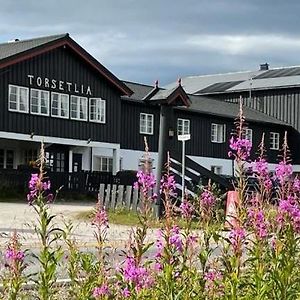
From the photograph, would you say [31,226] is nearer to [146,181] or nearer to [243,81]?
[146,181]

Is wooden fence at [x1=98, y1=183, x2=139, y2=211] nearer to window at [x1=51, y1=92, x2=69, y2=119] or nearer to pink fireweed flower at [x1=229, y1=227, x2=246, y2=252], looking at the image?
window at [x1=51, y1=92, x2=69, y2=119]

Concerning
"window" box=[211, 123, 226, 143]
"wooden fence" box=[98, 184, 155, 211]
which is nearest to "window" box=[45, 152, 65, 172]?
"window" box=[211, 123, 226, 143]

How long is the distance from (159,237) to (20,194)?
30.9 metres

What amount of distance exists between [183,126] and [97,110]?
336 inches

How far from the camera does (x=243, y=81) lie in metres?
67.3

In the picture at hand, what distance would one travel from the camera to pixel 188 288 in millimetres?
5293

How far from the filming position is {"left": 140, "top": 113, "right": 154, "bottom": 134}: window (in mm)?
46469

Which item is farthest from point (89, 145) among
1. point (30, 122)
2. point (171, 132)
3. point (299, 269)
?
point (299, 269)

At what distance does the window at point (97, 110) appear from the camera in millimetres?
41938

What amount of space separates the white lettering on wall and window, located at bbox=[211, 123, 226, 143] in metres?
12.5

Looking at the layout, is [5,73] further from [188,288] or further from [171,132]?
[188,288]

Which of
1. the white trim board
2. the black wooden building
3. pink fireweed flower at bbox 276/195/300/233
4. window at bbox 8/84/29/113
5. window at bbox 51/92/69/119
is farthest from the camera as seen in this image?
window at bbox 51/92/69/119

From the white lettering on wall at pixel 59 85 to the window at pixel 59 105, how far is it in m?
→ 0.43

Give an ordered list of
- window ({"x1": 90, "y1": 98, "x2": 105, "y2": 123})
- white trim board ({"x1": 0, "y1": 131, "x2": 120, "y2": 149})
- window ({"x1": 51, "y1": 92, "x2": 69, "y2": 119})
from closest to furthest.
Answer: white trim board ({"x1": 0, "y1": 131, "x2": 120, "y2": 149}), window ({"x1": 51, "y1": 92, "x2": 69, "y2": 119}), window ({"x1": 90, "y1": 98, "x2": 105, "y2": 123})
